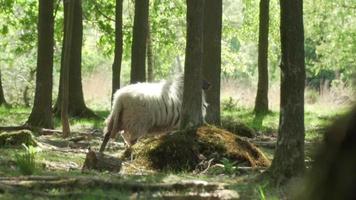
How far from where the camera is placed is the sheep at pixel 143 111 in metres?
12.2

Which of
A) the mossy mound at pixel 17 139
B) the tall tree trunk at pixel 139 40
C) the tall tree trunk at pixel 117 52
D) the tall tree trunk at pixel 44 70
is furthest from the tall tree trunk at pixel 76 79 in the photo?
the mossy mound at pixel 17 139

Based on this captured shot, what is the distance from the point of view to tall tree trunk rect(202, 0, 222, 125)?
577 inches

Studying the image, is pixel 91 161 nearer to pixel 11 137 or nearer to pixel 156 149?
pixel 156 149

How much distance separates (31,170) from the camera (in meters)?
8.08

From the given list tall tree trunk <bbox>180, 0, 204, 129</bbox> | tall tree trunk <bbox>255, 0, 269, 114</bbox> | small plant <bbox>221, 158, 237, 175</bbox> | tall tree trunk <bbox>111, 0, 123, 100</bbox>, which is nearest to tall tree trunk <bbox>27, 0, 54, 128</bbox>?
tall tree trunk <bbox>111, 0, 123, 100</bbox>

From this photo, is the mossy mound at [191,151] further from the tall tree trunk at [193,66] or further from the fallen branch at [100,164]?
the tall tree trunk at [193,66]

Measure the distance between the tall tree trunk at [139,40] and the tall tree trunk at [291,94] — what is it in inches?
394

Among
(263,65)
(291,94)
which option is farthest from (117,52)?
(291,94)

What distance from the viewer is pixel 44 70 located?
643 inches

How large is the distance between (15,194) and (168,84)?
695cm

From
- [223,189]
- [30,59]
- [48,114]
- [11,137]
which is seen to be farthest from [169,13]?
[223,189]

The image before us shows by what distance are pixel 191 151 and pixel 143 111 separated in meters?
2.52

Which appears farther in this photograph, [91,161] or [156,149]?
[156,149]

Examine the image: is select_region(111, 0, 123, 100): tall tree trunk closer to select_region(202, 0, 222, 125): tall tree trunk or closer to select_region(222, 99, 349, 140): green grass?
select_region(222, 99, 349, 140): green grass
